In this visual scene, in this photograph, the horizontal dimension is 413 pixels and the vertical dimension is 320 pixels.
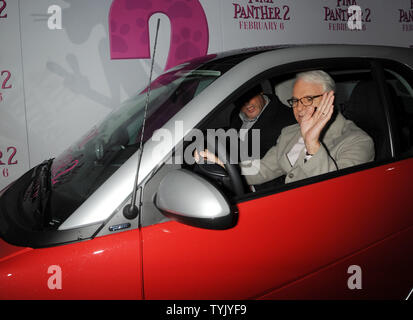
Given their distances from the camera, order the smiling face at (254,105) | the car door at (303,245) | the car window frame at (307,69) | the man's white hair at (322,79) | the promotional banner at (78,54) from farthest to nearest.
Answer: the promotional banner at (78,54) → the smiling face at (254,105) → the man's white hair at (322,79) → the car window frame at (307,69) → the car door at (303,245)

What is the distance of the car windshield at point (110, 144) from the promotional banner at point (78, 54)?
214 cm

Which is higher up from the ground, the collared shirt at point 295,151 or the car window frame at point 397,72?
the car window frame at point 397,72

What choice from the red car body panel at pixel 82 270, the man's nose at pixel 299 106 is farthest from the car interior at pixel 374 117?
the red car body panel at pixel 82 270

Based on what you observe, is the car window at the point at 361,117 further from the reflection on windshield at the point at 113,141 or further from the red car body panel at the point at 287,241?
the reflection on windshield at the point at 113,141

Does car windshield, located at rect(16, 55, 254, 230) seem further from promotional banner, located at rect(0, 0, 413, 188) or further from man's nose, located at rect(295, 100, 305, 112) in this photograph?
promotional banner, located at rect(0, 0, 413, 188)

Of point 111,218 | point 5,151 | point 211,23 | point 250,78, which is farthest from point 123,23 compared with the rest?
point 111,218

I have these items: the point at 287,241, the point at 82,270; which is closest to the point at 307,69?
the point at 287,241

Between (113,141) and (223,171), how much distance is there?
45 cm

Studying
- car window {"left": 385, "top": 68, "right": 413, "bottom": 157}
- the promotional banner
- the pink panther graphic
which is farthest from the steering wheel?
the pink panther graphic

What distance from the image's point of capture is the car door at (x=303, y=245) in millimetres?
866

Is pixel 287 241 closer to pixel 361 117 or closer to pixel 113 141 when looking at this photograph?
pixel 113 141

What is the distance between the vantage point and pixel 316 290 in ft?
3.40

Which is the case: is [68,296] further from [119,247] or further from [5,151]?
[5,151]
